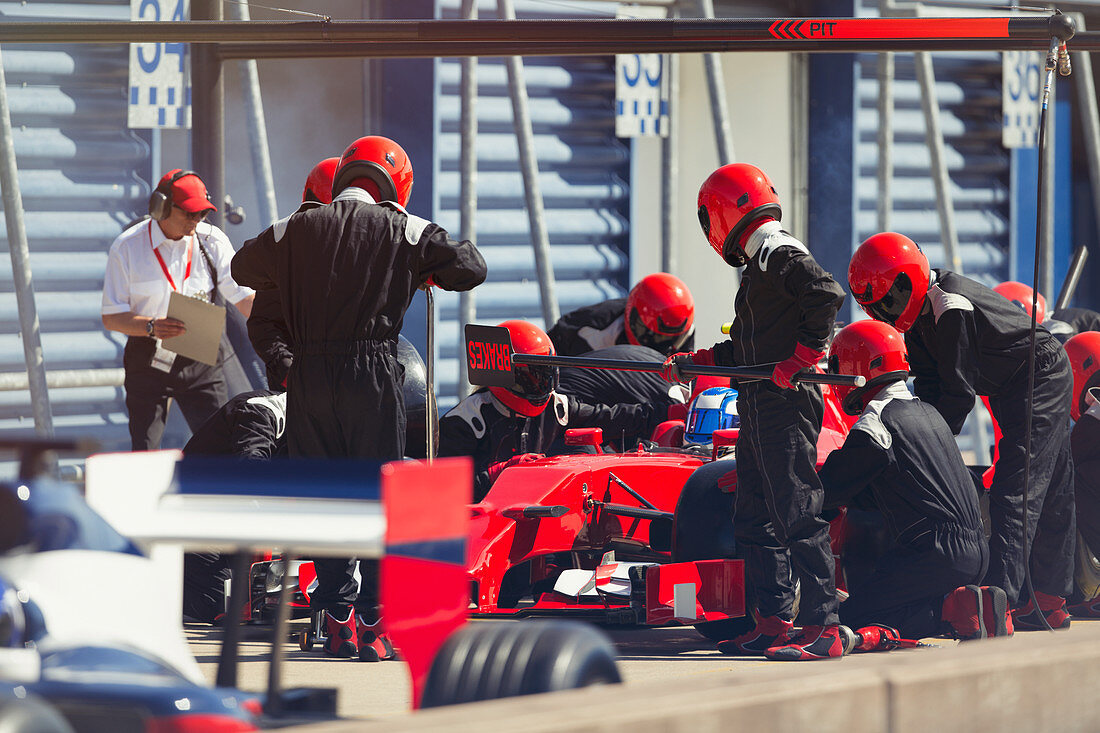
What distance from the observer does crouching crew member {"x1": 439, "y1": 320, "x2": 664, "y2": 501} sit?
736 centimetres

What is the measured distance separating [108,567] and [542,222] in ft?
24.9

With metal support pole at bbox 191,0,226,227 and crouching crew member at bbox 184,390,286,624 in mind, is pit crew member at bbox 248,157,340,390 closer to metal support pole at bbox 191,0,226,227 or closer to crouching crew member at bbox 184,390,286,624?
crouching crew member at bbox 184,390,286,624

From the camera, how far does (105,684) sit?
3.39 metres

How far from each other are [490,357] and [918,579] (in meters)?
2.07

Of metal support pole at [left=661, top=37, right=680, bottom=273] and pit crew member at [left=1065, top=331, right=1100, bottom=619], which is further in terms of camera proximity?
metal support pole at [left=661, top=37, right=680, bottom=273]

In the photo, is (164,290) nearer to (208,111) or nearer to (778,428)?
(208,111)

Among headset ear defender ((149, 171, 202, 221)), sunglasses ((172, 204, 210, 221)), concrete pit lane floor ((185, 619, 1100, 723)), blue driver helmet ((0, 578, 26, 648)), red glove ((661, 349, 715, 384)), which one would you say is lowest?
concrete pit lane floor ((185, 619, 1100, 723))

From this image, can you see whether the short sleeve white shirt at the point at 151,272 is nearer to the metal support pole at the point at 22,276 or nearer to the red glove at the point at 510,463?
the metal support pole at the point at 22,276

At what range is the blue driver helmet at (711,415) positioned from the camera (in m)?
7.48

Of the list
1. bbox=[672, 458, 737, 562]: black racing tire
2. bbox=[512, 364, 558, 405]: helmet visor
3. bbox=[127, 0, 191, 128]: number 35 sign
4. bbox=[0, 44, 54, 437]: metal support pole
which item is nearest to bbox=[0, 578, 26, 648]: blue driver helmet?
bbox=[672, 458, 737, 562]: black racing tire

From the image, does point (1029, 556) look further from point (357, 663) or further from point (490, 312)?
point (490, 312)

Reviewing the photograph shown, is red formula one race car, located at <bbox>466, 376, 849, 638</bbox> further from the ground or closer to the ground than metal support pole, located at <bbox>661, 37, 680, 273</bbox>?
closer to the ground

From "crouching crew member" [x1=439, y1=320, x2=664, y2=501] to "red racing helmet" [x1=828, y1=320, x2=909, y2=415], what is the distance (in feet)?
4.47

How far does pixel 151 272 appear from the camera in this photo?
28.3ft
